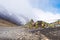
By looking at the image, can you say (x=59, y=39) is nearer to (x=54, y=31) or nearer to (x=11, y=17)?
(x=54, y=31)

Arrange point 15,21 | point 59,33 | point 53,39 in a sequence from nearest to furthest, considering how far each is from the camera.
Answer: point 53,39 → point 59,33 → point 15,21

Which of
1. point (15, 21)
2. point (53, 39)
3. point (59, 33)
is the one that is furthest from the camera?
point (15, 21)

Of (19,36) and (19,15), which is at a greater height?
(19,15)

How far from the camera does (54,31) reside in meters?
7.75

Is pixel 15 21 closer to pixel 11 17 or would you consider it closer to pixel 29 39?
pixel 11 17

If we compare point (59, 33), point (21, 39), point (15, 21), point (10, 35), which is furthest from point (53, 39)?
point (15, 21)

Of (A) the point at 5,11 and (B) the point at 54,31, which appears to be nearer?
(B) the point at 54,31

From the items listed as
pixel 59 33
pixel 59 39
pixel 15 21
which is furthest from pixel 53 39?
pixel 15 21

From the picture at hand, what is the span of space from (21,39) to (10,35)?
0.89 metres

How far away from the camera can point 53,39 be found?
6922mm

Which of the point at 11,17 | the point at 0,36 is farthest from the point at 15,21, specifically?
the point at 0,36

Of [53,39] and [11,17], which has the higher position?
[11,17]

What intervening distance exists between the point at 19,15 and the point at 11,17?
1372 mm

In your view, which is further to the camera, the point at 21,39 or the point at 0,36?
the point at 0,36
